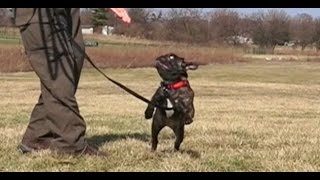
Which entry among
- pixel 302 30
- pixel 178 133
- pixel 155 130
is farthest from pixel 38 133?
pixel 302 30

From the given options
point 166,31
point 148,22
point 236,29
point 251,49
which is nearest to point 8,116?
point 148,22

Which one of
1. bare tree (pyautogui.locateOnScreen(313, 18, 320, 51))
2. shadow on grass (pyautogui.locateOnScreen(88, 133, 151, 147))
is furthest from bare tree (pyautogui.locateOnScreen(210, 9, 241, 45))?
shadow on grass (pyautogui.locateOnScreen(88, 133, 151, 147))

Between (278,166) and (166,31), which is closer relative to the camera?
(278,166)

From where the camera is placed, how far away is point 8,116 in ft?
35.4

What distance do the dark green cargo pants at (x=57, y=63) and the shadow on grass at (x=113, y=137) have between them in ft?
2.73

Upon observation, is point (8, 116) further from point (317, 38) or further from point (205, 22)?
point (317, 38)

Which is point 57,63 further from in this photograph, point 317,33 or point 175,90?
point 317,33

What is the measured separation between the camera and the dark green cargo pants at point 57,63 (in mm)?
5457

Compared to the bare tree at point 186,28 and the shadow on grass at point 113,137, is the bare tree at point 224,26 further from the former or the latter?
the shadow on grass at point 113,137

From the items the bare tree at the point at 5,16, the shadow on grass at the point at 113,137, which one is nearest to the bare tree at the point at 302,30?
the bare tree at the point at 5,16

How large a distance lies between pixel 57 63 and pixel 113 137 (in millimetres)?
1923

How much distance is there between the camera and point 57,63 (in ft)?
18.2
